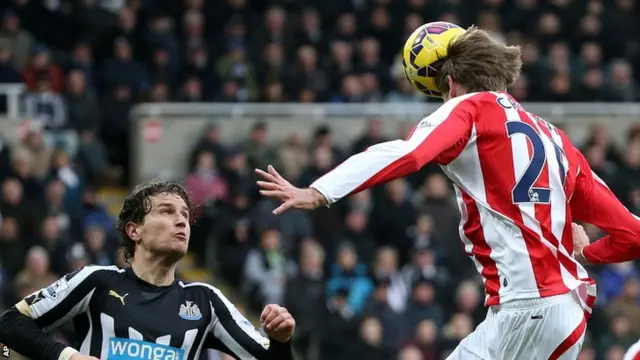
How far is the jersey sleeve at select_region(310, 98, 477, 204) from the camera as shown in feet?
18.5

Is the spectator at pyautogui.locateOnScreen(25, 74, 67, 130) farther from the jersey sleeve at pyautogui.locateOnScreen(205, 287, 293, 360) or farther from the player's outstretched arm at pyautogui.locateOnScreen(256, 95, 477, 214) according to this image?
the player's outstretched arm at pyautogui.locateOnScreen(256, 95, 477, 214)

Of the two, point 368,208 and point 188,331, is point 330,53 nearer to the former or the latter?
point 368,208

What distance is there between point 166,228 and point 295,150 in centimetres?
1029

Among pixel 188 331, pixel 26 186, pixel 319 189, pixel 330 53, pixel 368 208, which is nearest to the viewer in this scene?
pixel 319 189

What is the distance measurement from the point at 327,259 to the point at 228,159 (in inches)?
71.2

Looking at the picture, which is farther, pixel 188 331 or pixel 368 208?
pixel 368 208

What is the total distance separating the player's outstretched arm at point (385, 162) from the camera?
557cm

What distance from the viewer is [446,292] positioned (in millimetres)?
14891

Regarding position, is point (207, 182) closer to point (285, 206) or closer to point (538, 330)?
point (538, 330)

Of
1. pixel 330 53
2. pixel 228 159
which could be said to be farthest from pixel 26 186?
pixel 330 53

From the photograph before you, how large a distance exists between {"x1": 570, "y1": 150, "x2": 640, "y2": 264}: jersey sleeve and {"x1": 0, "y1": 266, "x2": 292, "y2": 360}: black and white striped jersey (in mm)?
1554

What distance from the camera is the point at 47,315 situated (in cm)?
614

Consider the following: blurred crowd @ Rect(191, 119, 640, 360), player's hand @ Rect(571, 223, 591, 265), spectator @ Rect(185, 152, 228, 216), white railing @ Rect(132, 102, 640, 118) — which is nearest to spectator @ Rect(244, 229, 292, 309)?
blurred crowd @ Rect(191, 119, 640, 360)

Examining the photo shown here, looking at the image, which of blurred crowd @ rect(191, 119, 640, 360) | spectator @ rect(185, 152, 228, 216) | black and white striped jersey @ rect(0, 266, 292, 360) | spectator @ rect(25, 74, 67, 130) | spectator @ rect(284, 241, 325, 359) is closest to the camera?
black and white striped jersey @ rect(0, 266, 292, 360)
